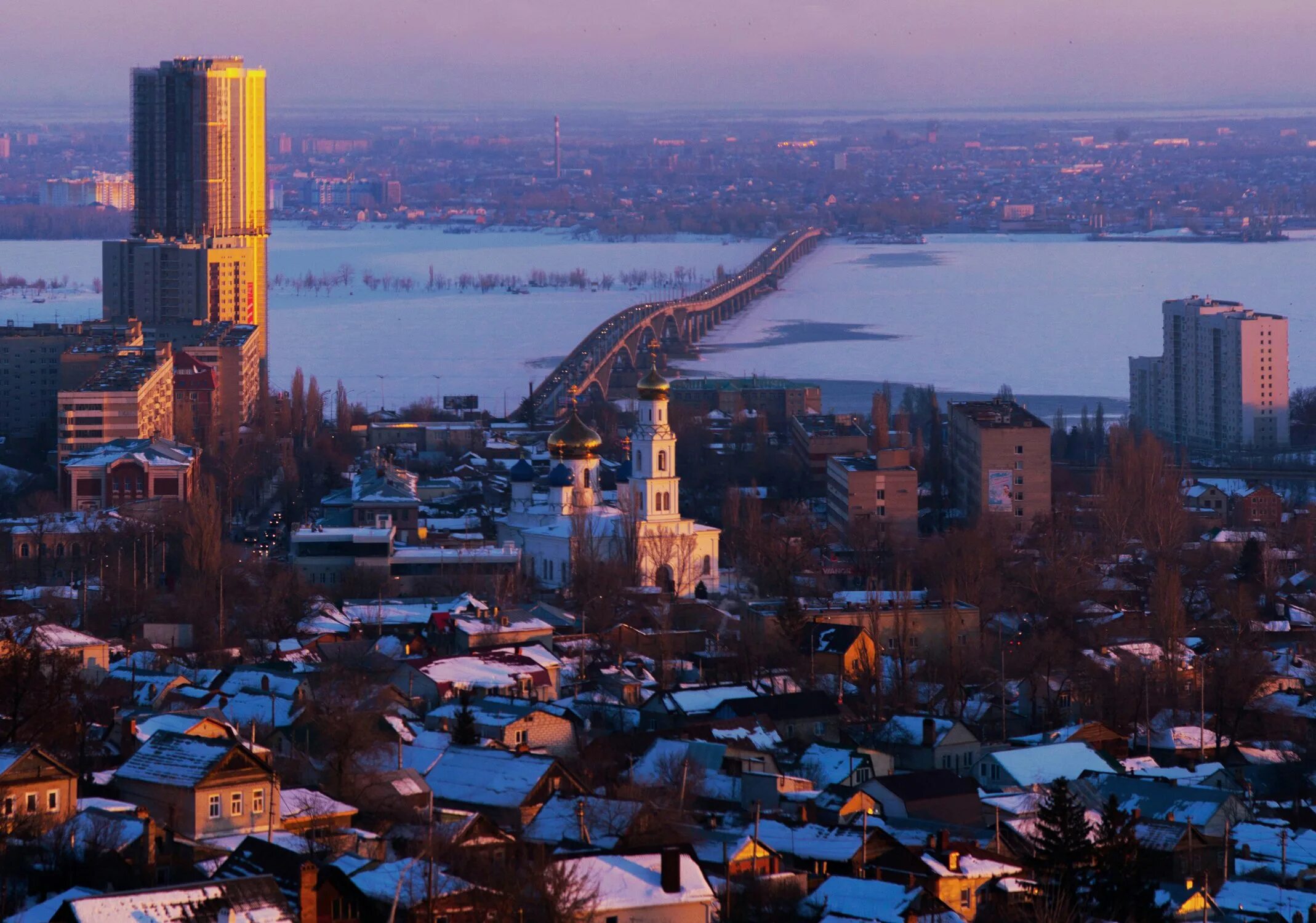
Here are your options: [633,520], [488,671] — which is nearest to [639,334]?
[633,520]

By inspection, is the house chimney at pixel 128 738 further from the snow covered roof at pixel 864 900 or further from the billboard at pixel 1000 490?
the billboard at pixel 1000 490

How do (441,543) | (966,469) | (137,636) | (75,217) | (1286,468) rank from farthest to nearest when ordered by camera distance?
(75,217) < (1286,468) < (966,469) < (441,543) < (137,636)

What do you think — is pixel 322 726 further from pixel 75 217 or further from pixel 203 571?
pixel 75 217

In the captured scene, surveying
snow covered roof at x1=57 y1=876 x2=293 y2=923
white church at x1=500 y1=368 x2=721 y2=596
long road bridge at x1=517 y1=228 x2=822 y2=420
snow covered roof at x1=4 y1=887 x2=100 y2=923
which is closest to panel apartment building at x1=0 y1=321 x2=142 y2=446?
long road bridge at x1=517 y1=228 x2=822 y2=420

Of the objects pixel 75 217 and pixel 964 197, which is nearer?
pixel 75 217

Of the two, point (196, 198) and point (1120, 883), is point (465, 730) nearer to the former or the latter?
point (1120, 883)

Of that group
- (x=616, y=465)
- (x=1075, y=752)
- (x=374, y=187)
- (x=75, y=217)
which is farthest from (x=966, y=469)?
(x=374, y=187)
